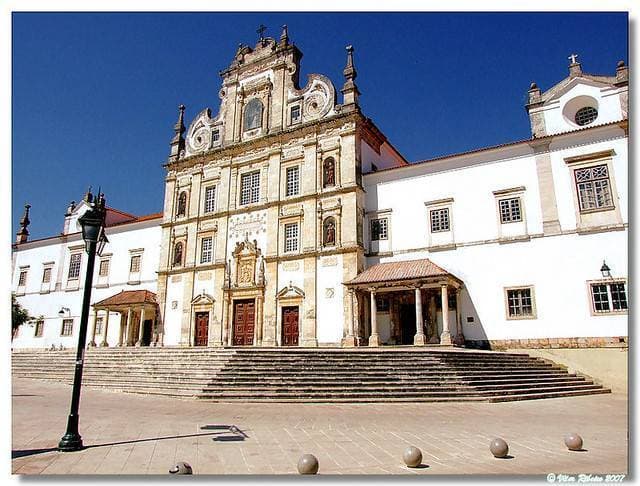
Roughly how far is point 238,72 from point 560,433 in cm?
2927

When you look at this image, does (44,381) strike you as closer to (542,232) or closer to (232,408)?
(232,408)

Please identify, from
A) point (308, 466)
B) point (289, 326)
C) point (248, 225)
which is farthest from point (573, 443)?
point (248, 225)

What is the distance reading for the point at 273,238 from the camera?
26.8 metres

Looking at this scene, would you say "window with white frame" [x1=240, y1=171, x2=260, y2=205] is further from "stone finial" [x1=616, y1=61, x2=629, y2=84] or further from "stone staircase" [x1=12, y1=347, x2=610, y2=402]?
"stone finial" [x1=616, y1=61, x2=629, y2=84]

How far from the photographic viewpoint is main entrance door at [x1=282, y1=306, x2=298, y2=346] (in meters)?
25.2

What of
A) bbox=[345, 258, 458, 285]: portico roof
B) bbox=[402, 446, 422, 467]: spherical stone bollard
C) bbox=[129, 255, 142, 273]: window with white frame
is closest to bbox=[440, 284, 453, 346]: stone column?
bbox=[345, 258, 458, 285]: portico roof

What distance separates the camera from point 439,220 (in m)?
23.9

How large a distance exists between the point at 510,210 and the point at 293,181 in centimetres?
1213

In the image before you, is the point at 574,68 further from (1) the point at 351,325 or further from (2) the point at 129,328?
(2) the point at 129,328

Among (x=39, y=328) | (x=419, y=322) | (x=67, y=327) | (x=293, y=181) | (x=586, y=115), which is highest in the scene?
(x=586, y=115)

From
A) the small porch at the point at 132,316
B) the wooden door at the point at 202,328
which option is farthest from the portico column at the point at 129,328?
the wooden door at the point at 202,328

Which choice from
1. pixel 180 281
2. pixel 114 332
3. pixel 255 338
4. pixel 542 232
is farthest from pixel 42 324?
pixel 542 232

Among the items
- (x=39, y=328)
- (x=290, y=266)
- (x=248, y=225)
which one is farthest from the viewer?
(x=39, y=328)

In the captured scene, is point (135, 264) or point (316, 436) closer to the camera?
point (316, 436)
